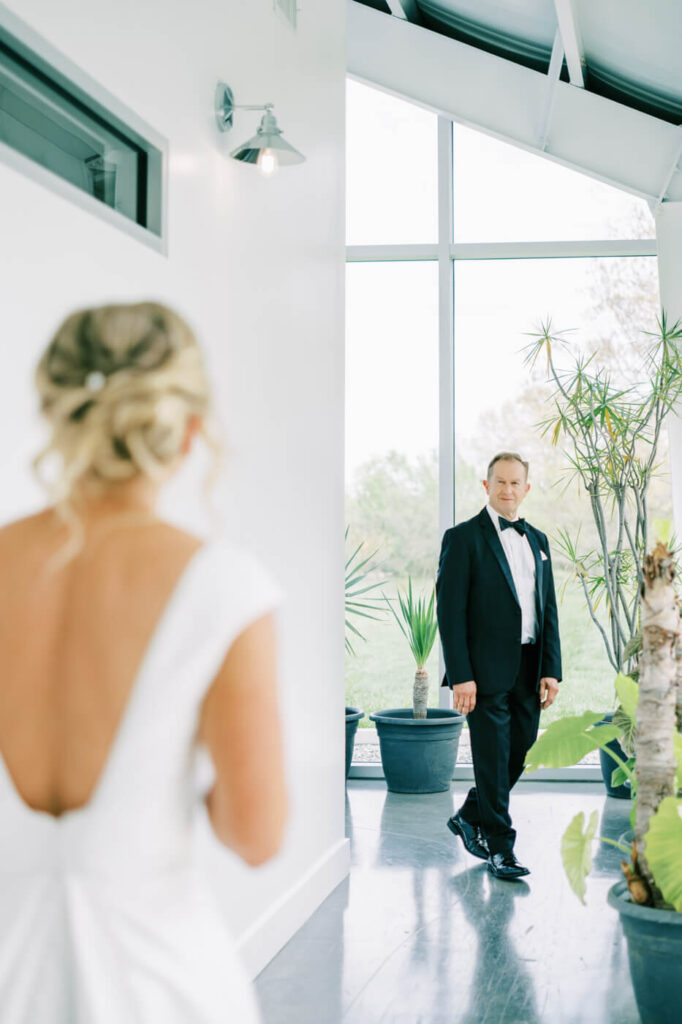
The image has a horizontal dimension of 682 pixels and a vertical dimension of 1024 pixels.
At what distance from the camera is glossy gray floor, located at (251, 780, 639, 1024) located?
287 cm

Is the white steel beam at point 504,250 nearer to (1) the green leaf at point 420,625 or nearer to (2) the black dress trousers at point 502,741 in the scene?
(1) the green leaf at point 420,625

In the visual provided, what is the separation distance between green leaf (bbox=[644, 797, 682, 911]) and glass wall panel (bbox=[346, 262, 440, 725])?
3564 millimetres

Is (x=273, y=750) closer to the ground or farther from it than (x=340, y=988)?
farther from it

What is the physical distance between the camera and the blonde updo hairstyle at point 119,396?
1.25 meters

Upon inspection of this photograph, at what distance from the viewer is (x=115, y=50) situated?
226 centimetres

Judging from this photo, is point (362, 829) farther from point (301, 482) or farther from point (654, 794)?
point (654, 794)

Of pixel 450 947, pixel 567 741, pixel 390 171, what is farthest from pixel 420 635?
pixel 567 741

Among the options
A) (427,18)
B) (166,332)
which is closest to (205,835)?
(166,332)

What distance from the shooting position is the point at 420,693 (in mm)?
5770

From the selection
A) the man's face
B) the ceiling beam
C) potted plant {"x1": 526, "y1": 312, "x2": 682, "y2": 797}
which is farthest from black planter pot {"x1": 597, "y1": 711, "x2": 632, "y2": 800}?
the ceiling beam

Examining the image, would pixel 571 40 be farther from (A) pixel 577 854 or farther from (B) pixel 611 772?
(A) pixel 577 854

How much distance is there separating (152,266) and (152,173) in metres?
0.21

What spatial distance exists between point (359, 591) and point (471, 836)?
78.2 inches

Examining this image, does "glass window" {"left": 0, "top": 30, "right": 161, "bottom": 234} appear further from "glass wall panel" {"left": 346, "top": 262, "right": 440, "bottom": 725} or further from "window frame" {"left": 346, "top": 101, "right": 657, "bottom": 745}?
"window frame" {"left": 346, "top": 101, "right": 657, "bottom": 745}
